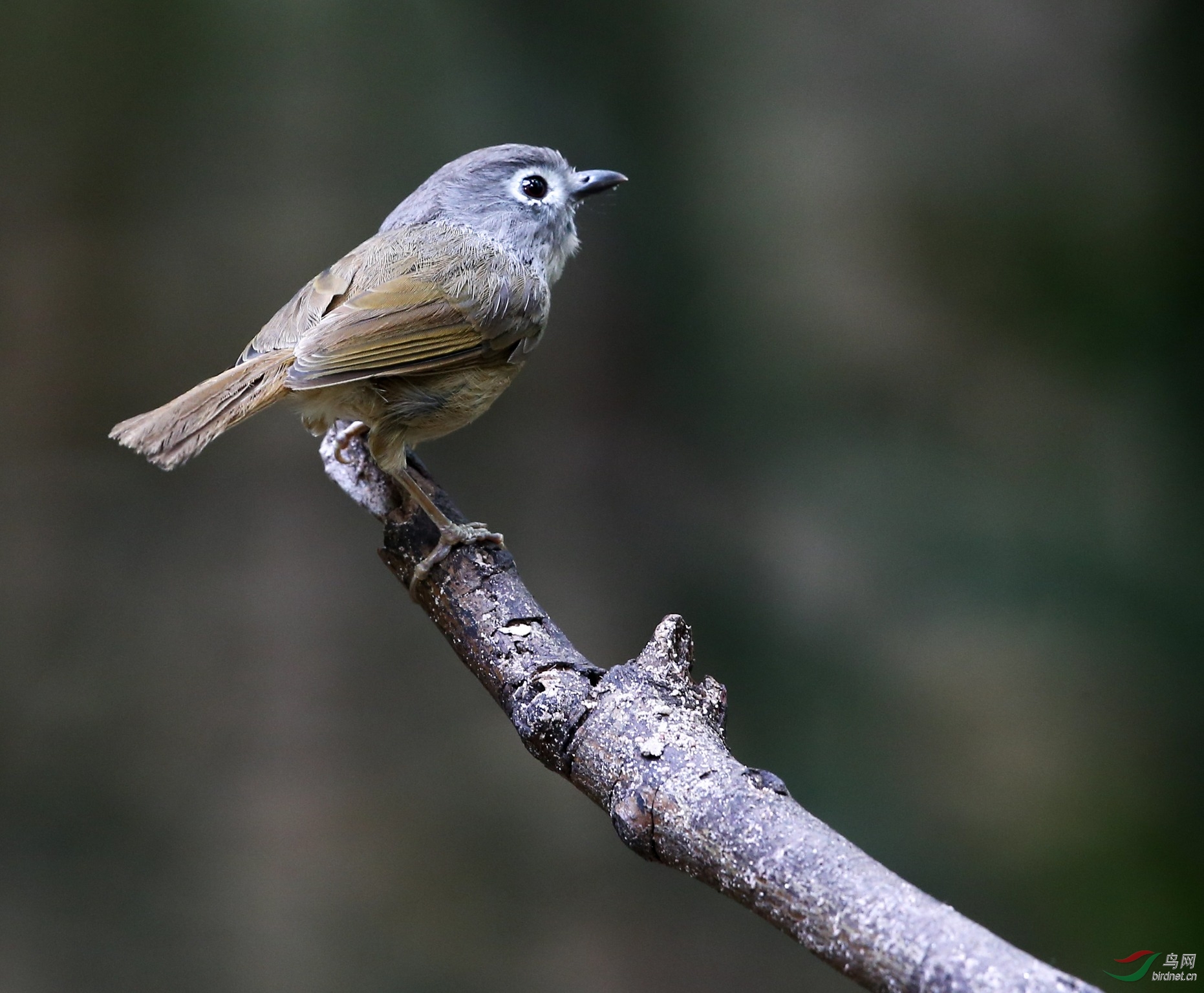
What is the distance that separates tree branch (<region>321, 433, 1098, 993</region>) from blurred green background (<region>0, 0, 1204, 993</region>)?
5.77 ft

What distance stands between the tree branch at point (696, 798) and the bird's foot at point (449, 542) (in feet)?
0.14

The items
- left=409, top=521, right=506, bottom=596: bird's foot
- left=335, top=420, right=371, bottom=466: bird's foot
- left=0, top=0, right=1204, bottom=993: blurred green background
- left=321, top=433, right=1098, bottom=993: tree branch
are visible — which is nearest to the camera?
left=321, top=433, right=1098, bottom=993: tree branch

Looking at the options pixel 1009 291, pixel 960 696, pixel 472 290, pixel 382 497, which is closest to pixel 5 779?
pixel 382 497

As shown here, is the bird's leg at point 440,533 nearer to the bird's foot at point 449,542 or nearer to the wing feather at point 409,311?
the bird's foot at point 449,542

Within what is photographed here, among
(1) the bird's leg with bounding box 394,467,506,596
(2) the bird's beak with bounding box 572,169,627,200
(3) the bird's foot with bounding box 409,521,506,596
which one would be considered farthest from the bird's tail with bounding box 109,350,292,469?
(2) the bird's beak with bounding box 572,169,627,200

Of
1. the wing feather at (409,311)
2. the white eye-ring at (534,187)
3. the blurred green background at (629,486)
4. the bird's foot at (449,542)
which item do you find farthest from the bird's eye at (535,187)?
the bird's foot at (449,542)

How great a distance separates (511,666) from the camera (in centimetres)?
204

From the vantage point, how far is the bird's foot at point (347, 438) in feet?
9.45

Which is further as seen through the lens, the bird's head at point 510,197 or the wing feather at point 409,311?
the bird's head at point 510,197

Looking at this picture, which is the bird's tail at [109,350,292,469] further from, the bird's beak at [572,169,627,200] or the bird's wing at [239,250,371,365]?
the bird's beak at [572,169,627,200]

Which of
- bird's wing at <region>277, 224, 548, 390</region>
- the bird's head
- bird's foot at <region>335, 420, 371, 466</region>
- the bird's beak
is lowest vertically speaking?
bird's foot at <region>335, 420, 371, 466</region>

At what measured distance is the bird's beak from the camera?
3080 mm

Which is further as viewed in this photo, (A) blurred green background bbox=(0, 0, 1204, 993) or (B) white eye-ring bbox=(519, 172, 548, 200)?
(A) blurred green background bbox=(0, 0, 1204, 993)

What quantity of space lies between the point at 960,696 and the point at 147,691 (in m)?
3.10
